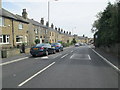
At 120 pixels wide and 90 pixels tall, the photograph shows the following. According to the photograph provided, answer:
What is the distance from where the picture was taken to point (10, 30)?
1141 inches

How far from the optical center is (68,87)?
586 centimetres

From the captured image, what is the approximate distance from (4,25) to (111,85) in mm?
24726

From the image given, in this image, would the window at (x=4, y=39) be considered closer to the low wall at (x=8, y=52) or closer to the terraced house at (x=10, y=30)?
the terraced house at (x=10, y=30)

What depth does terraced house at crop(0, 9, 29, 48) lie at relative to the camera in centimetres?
2678

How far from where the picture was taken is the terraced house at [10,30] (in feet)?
87.9

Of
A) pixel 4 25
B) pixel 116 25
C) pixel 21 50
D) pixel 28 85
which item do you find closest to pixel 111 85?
pixel 28 85

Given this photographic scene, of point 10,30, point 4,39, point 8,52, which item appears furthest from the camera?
point 10,30

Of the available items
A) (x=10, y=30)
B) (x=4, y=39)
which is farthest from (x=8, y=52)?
(x=10, y=30)

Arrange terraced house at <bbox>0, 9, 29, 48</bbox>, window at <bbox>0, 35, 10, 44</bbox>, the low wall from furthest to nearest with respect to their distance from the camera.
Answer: terraced house at <bbox>0, 9, 29, 48</bbox> → window at <bbox>0, 35, 10, 44</bbox> → the low wall

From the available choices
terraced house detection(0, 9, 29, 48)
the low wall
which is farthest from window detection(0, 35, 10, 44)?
the low wall

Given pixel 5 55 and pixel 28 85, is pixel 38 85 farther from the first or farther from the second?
pixel 5 55

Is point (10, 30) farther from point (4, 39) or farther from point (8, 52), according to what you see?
point (8, 52)

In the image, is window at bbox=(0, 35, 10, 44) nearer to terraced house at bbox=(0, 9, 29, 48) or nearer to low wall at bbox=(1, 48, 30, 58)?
terraced house at bbox=(0, 9, 29, 48)

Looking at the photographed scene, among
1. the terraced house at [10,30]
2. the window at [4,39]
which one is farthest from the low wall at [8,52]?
the window at [4,39]
